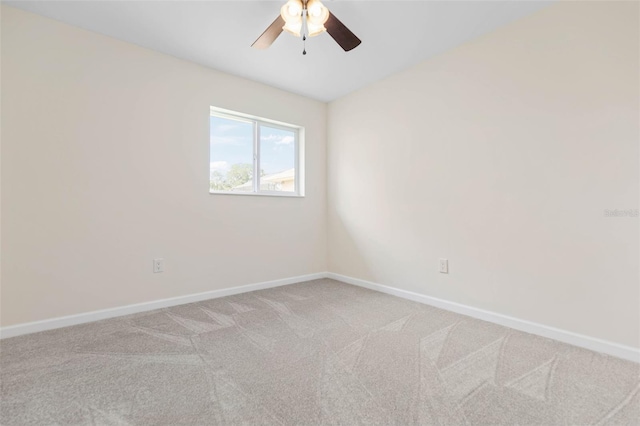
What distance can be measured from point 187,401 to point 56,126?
217 cm

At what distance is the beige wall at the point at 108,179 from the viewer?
2.01 metres

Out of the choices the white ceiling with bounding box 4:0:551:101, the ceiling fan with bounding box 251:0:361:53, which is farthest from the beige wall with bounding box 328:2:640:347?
the ceiling fan with bounding box 251:0:361:53

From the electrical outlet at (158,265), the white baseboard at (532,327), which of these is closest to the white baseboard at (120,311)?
the electrical outlet at (158,265)

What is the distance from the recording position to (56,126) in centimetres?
212

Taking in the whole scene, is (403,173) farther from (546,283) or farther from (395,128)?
(546,283)

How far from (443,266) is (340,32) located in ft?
6.68

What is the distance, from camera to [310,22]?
5.84ft

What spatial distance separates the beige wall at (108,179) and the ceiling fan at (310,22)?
46.8 inches

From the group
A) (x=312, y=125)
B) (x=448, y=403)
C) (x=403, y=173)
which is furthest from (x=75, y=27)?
(x=448, y=403)

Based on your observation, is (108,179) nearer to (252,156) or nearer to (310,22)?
(252,156)

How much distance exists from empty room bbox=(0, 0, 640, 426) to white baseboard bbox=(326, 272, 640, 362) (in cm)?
1

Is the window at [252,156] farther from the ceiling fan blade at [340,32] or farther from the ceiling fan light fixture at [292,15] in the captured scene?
the ceiling fan blade at [340,32]

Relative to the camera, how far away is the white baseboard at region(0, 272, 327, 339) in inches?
78.3


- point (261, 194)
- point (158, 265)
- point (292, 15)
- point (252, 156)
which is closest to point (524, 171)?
point (292, 15)
